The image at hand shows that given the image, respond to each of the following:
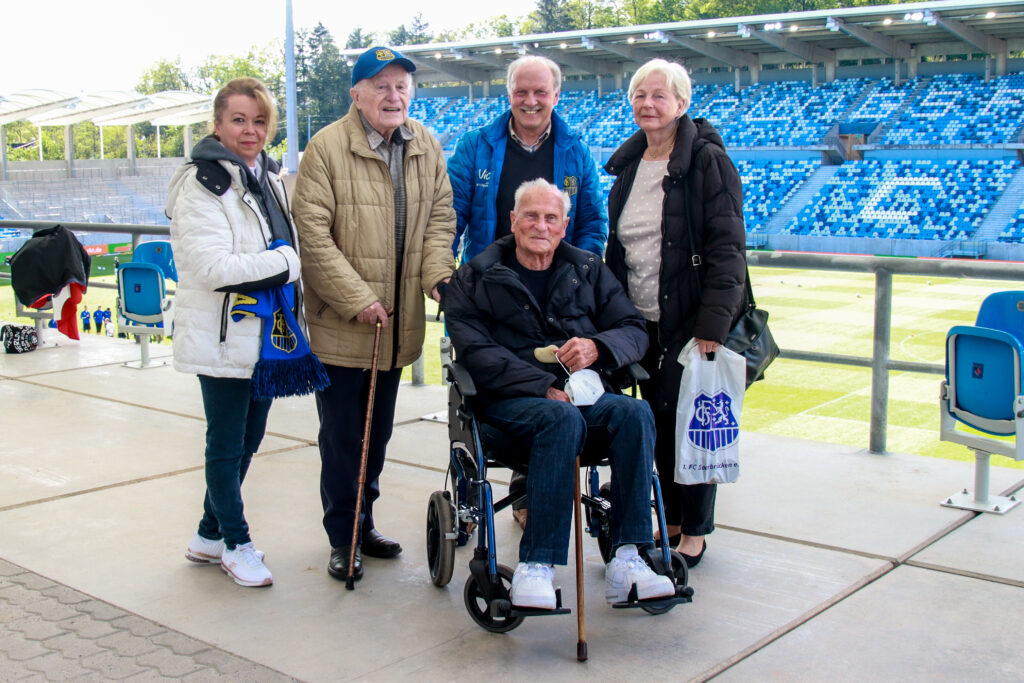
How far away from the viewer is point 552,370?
3195 mm

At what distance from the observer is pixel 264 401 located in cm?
334

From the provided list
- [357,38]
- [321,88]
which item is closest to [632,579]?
[321,88]

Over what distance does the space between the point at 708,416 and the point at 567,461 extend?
2.23ft

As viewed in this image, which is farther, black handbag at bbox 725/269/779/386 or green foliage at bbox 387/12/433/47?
green foliage at bbox 387/12/433/47

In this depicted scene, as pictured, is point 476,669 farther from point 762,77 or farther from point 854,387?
point 762,77

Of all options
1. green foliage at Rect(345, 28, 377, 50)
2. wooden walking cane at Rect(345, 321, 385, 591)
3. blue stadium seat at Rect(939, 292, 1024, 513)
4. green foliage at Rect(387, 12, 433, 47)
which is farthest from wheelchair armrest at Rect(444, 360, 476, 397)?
green foliage at Rect(387, 12, 433, 47)

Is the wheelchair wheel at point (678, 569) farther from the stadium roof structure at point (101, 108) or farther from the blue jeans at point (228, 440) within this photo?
the stadium roof structure at point (101, 108)

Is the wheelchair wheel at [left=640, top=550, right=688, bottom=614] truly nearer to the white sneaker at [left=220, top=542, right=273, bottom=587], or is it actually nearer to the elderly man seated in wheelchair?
the elderly man seated in wheelchair

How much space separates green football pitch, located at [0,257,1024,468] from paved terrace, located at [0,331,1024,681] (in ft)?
5.05

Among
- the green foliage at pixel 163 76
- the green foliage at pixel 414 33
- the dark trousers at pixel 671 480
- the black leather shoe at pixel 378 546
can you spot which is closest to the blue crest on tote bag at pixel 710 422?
the dark trousers at pixel 671 480

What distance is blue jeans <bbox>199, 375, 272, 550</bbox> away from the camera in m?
3.19

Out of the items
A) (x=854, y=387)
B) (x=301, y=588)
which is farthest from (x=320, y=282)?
(x=854, y=387)

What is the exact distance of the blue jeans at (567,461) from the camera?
282cm

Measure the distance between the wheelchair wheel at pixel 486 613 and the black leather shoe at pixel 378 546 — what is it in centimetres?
63
